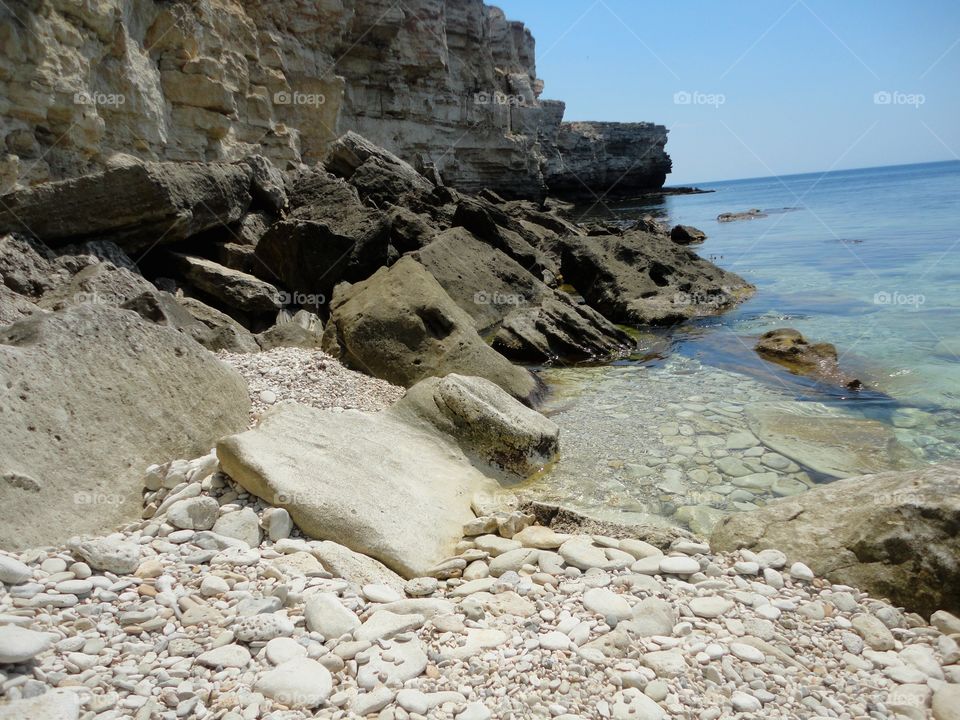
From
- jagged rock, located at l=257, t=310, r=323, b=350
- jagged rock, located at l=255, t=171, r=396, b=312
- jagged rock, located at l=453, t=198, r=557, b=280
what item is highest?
jagged rock, located at l=453, t=198, r=557, b=280

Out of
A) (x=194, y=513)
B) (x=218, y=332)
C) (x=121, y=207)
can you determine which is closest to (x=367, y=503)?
(x=194, y=513)

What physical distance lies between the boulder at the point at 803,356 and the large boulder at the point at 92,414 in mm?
7508

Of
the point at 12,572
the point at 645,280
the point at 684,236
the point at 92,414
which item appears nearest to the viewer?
the point at 12,572

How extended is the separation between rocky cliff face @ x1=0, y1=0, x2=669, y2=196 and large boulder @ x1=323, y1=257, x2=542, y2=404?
644 centimetres

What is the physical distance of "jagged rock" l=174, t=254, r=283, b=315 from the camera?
873cm

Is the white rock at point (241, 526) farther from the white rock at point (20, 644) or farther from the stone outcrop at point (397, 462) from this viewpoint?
the white rock at point (20, 644)

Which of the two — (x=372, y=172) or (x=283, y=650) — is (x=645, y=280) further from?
(x=283, y=650)

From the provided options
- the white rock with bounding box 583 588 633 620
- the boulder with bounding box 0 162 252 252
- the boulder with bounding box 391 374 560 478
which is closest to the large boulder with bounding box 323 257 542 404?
the boulder with bounding box 391 374 560 478

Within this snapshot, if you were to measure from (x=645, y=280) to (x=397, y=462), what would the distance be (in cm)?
1098

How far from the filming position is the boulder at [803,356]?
28.6 feet

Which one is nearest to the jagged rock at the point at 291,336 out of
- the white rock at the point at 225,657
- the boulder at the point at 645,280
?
the white rock at the point at 225,657

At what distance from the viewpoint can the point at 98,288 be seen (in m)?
6.73

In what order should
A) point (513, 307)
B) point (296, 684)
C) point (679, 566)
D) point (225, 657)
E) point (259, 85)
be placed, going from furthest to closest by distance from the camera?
point (259, 85) < point (513, 307) < point (679, 566) < point (225, 657) < point (296, 684)

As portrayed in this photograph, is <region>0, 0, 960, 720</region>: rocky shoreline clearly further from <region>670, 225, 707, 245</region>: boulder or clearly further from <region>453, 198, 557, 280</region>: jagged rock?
<region>670, 225, 707, 245</region>: boulder
